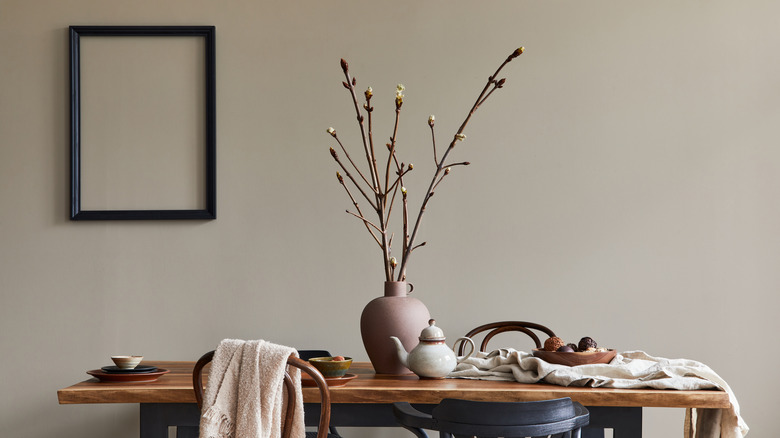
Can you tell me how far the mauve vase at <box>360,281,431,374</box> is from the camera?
6.59 ft

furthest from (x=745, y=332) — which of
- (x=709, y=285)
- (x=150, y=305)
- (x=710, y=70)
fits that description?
(x=150, y=305)

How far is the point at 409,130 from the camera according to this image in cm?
290

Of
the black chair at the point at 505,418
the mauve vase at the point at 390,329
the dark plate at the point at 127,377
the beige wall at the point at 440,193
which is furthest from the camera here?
the beige wall at the point at 440,193

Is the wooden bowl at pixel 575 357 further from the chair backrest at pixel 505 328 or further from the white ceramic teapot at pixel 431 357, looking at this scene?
the chair backrest at pixel 505 328

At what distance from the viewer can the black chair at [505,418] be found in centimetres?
145

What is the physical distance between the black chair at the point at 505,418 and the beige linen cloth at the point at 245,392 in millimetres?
353

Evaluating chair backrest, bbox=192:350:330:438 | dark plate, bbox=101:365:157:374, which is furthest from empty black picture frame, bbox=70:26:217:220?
chair backrest, bbox=192:350:330:438

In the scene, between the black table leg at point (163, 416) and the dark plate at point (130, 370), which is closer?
the black table leg at point (163, 416)

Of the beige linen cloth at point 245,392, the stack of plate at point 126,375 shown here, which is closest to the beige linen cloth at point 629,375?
the beige linen cloth at point 245,392

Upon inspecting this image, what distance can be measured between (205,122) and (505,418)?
196 cm

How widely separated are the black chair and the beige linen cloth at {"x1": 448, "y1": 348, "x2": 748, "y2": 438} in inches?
12.7

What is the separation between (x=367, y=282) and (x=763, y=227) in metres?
1.63

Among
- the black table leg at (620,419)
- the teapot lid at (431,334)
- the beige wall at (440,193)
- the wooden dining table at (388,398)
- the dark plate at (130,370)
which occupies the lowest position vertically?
the black table leg at (620,419)

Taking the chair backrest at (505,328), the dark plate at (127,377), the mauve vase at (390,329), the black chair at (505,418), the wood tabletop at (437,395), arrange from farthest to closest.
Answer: the chair backrest at (505,328) < the mauve vase at (390,329) < the dark plate at (127,377) < the wood tabletop at (437,395) < the black chair at (505,418)
